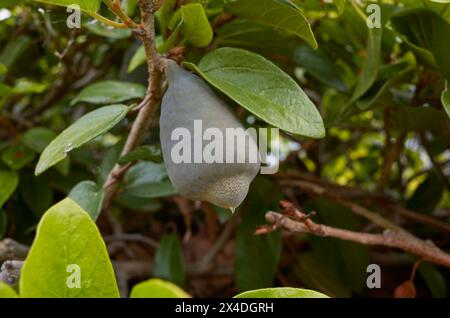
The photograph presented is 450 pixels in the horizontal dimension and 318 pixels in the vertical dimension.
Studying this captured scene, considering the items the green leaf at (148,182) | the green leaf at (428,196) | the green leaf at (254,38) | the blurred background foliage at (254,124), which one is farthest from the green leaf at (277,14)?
the green leaf at (428,196)

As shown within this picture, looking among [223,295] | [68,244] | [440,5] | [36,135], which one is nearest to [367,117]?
[223,295]

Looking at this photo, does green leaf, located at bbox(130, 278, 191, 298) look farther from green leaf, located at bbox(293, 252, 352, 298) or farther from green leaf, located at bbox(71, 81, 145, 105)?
green leaf, located at bbox(293, 252, 352, 298)

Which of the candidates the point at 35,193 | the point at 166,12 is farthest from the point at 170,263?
the point at 166,12

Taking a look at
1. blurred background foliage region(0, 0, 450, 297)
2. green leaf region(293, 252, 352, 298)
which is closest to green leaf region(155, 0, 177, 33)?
blurred background foliage region(0, 0, 450, 297)

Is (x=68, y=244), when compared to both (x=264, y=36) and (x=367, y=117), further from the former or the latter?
(x=367, y=117)

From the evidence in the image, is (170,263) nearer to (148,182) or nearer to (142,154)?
(148,182)

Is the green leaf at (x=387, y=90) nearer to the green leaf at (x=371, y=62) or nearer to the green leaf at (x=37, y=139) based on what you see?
the green leaf at (x=371, y=62)
